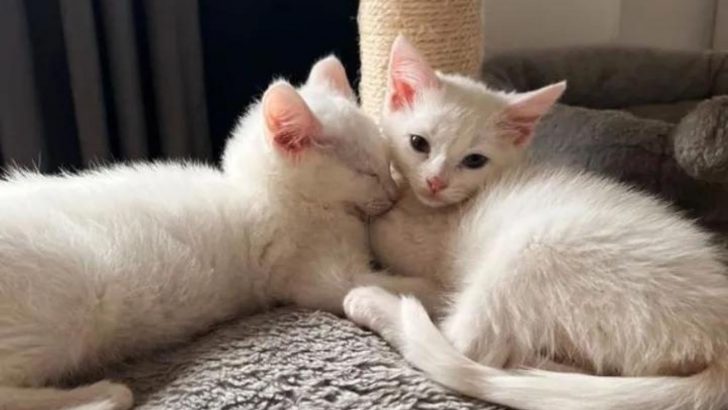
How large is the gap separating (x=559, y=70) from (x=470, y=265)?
100 cm

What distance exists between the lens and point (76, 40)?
1.63 meters

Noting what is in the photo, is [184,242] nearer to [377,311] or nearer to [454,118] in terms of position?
[377,311]

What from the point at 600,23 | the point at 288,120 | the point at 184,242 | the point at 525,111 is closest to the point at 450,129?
the point at 525,111

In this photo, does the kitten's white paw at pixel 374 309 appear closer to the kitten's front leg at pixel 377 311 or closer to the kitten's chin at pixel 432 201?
the kitten's front leg at pixel 377 311

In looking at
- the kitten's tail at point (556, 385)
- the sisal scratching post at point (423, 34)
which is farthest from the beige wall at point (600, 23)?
the kitten's tail at point (556, 385)

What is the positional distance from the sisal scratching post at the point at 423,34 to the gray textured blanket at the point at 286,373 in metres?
0.65

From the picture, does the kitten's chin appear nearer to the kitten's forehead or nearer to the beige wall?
the kitten's forehead

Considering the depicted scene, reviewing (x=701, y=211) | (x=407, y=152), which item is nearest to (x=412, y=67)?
(x=407, y=152)

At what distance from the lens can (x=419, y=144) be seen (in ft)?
4.19

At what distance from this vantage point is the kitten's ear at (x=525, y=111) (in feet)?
4.15

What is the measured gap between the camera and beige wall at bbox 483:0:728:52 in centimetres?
231

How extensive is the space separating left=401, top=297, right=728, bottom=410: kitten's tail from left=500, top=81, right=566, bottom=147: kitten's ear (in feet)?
1.31

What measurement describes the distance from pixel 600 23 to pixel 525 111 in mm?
1276

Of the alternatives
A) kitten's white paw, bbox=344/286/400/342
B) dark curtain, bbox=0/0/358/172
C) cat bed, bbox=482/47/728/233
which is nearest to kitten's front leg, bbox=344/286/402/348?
kitten's white paw, bbox=344/286/400/342
